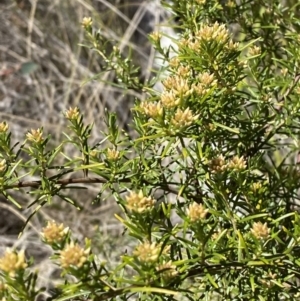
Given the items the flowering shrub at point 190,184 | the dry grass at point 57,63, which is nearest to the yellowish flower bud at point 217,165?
the flowering shrub at point 190,184

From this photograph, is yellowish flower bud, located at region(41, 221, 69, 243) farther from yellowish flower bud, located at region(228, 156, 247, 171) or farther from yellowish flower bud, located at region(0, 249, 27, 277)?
yellowish flower bud, located at region(228, 156, 247, 171)

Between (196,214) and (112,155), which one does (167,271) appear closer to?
(196,214)

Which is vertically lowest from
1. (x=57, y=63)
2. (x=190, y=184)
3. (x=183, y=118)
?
(x=57, y=63)

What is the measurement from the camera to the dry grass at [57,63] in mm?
2051

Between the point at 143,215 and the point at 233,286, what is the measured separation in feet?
0.70

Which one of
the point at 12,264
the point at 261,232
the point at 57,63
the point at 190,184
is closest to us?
the point at 12,264

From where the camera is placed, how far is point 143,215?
463 mm

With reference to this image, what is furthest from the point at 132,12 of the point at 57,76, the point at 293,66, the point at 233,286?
the point at 233,286

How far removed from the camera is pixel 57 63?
7.66ft

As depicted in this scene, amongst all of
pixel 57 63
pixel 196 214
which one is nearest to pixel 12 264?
pixel 196 214

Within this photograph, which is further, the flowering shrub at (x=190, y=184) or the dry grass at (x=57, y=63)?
the dry grass at (x=57, y=63)

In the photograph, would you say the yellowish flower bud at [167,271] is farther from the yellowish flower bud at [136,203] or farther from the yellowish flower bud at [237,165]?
the yellowish flower bud at [237,165]

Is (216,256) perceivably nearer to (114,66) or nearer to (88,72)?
(114,66)

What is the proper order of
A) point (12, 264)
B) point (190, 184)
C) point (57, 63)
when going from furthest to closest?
point (57, 63), point (190, 184), point (12, 264)
